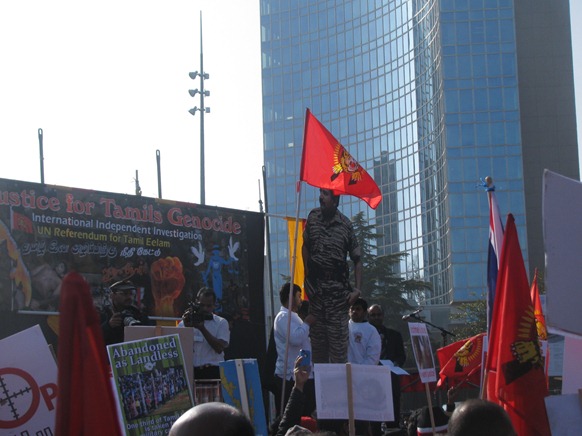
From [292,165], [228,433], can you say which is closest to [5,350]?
[228,433]

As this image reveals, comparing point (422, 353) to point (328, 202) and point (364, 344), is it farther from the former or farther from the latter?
point (328, 202)

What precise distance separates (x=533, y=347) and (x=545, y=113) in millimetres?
79652

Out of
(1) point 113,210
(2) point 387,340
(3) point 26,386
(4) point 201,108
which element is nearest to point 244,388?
(3) point 26,386

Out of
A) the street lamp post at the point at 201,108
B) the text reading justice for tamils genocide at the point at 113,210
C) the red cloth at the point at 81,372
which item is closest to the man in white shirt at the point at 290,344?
the text reading justice for tamils genocide at the point at 113,210

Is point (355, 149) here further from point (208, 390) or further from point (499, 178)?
point (208, 390)

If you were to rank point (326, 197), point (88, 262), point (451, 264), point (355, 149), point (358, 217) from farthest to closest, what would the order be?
point (355, 149), point (451, 264), point (358, 217), point (88, 262), point (326, 197)

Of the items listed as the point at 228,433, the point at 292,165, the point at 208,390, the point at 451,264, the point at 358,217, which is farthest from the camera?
the point at 292,165

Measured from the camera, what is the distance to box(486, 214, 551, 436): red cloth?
6.12 meters

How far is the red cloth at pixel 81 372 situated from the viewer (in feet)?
13.9

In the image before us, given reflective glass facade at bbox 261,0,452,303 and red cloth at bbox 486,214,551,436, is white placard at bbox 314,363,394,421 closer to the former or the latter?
red cloth at bbox 486,214,551,436

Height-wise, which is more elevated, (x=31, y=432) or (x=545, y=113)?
(x=545, y=113)

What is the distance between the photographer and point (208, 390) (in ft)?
27.3

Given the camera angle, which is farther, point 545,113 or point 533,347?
point 545,113

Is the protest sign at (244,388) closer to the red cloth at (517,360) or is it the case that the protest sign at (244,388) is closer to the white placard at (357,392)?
the white placard at (357,392)
